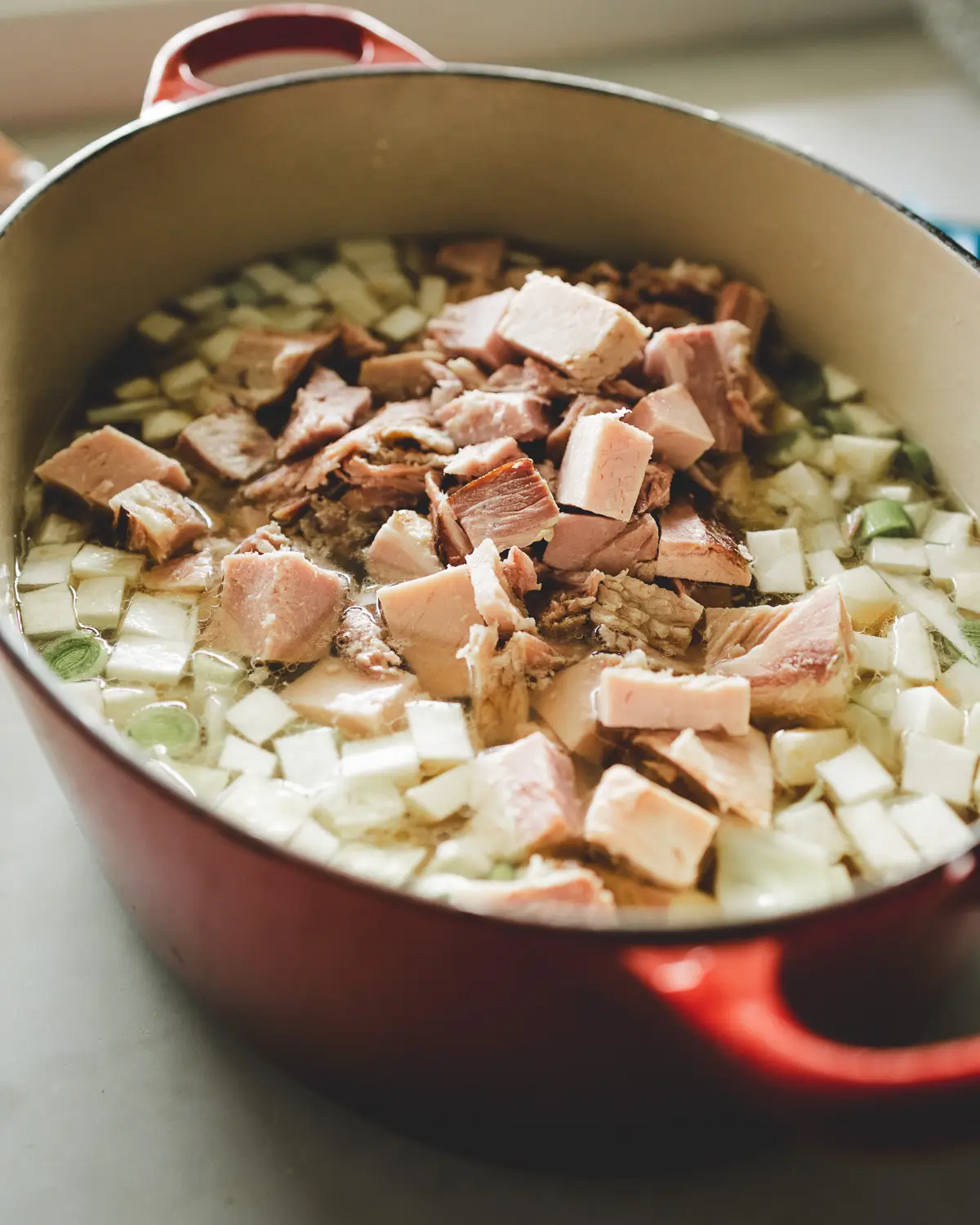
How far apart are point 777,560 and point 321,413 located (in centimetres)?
62

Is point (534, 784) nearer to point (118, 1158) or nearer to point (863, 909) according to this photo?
point (863, 909)

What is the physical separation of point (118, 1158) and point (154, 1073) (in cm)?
8

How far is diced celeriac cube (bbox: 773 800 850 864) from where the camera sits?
1079 millimetres

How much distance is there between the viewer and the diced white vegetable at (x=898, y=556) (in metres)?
1.40

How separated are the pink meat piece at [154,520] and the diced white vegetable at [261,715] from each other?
241mm

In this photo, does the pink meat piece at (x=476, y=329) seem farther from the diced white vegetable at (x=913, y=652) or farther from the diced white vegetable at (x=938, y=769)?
the diced white vegetable at (x=938, y=769)

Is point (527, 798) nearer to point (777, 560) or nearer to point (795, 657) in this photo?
point (795, 657)

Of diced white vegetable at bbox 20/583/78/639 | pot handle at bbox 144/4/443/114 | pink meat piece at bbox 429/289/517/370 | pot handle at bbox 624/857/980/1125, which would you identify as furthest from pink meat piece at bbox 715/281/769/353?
pot handle at bbox 624/857/980/1125

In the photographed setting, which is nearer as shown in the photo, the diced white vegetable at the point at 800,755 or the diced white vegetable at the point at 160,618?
the diced white vegetable at the point at 800,755

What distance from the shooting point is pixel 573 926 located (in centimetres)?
69

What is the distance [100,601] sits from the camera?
1278 millimetres

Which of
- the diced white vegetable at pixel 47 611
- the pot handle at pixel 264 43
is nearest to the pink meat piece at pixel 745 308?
the pot handle at pixel 264 43

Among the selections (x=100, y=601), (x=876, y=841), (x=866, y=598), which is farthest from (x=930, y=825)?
(x=100, y=601)

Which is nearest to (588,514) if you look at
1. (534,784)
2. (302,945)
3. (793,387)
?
(534,784)
